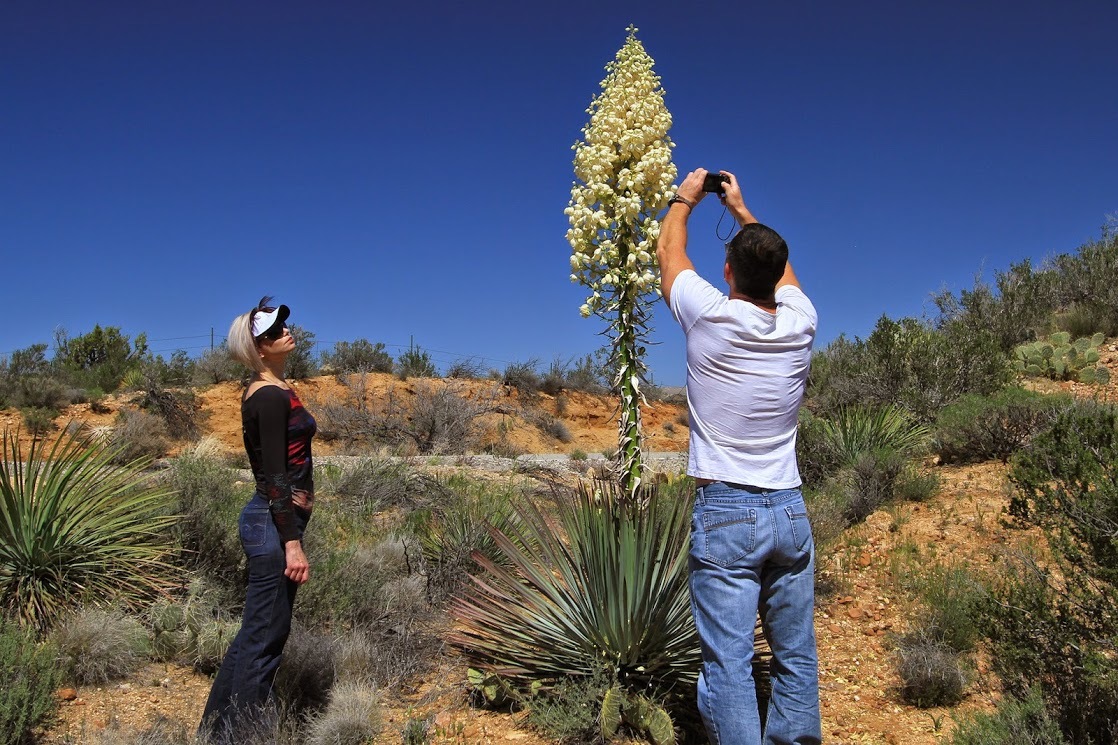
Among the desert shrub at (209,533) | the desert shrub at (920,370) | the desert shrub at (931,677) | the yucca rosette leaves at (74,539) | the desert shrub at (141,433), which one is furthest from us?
the desert shrub at (141,433)

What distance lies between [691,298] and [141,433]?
11.5m

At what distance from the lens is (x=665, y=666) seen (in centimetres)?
298

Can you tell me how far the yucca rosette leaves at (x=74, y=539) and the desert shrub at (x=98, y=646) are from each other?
212 millimetres

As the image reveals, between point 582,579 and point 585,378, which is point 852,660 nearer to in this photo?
point 582,579

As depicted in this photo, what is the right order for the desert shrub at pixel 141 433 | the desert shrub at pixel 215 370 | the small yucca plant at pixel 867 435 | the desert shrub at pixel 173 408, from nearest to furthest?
the small yucca plant at pixel 867 435 → the desert shrub at pixel 141 433 → the desert shrub at pixel 173 408 → the desert shrub at pixel 215 370

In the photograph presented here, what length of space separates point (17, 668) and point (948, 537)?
522 centimetres

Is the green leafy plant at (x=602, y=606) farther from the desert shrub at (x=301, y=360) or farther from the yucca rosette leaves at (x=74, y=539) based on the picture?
the desert shrub at (x=301, y=360)

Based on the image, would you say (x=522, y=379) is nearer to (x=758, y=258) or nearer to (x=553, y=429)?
(x=553, y=429)

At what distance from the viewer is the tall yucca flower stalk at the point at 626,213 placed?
3.10m

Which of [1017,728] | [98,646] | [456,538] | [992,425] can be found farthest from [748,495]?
[992,425]

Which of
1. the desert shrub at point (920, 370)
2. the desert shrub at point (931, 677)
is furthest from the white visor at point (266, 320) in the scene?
the desert shrub at point (920, 370)

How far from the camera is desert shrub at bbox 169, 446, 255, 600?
446cm

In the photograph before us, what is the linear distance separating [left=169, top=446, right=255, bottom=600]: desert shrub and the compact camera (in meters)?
3.46

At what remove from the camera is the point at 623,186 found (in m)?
3.14
